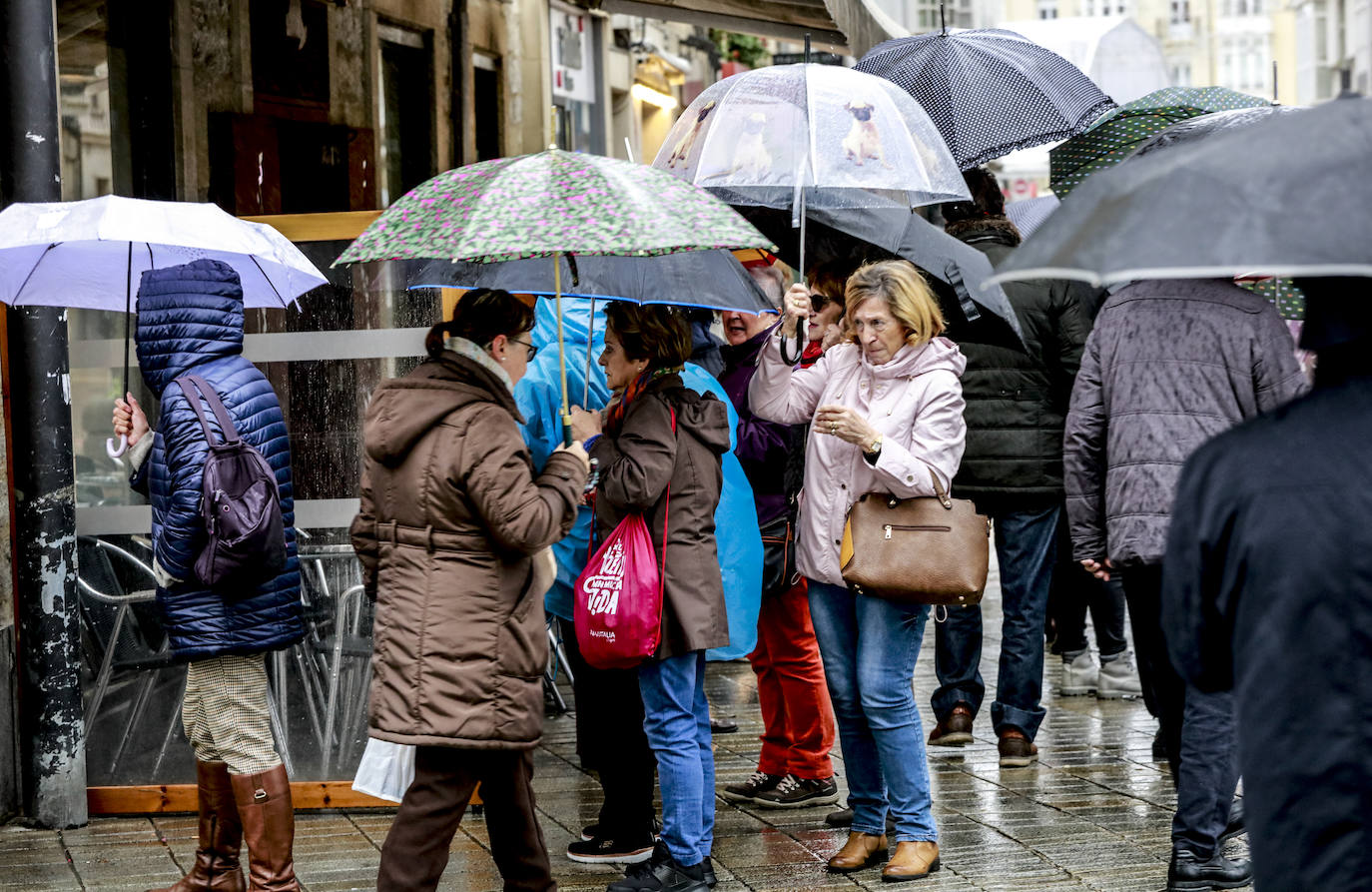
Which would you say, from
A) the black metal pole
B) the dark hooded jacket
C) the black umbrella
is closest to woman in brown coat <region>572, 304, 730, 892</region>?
the black umbrella

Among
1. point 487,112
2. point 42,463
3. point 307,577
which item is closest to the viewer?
point 42,463

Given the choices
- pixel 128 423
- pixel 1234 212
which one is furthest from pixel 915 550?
pixel 1234 212

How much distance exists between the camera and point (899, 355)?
5309mm

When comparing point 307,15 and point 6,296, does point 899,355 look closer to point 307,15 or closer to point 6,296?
point 6,296

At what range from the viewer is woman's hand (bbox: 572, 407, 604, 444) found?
4859mm

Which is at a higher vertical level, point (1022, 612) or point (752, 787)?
point (1022, 612)

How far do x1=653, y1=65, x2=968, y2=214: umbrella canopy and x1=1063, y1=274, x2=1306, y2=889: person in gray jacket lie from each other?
804mm

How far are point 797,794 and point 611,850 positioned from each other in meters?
0.93

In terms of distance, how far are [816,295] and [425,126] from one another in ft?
21.8

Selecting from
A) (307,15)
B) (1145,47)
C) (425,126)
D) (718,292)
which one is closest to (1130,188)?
(718,292)

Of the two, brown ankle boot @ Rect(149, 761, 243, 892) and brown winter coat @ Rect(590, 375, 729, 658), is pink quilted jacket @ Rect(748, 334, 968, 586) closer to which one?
brown winter coat @ Rect(590, 375, 729, 658)

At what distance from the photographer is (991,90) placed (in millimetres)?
7035

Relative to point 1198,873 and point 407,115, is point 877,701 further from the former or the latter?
Answer: point 407,115

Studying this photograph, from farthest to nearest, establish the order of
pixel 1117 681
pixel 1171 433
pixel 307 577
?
1. pixel 1117 681
2. pixel 307 577
3. pixel 1171 433
